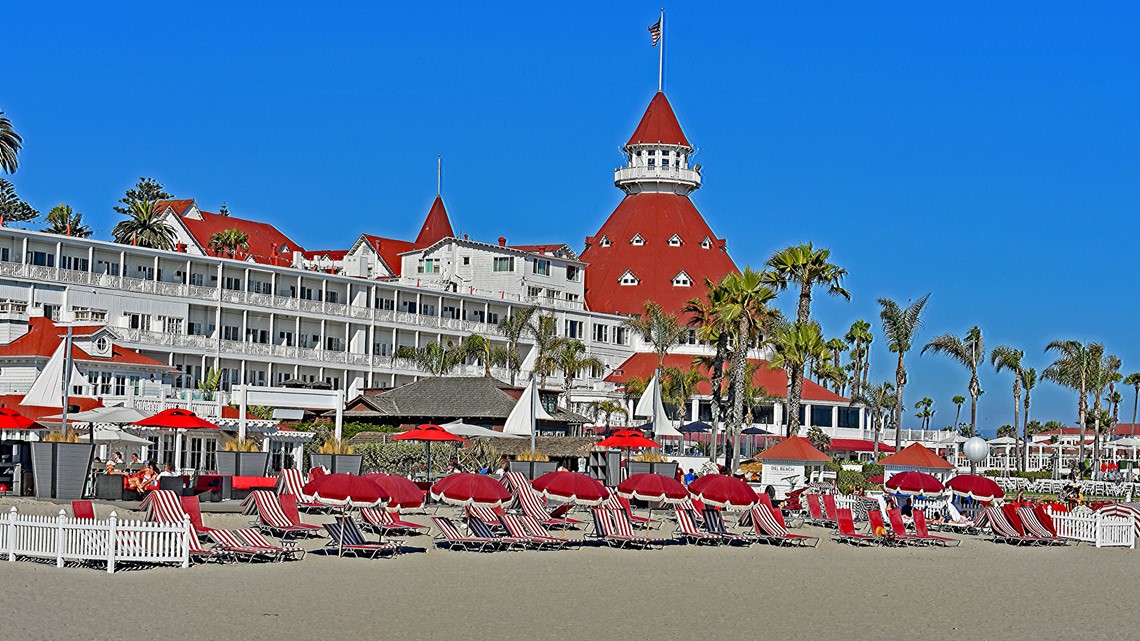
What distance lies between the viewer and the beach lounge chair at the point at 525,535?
24.9 meters

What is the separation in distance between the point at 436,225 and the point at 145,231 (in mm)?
27744

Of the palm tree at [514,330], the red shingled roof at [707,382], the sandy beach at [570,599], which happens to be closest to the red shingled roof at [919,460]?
the sandy beach at [570,599]

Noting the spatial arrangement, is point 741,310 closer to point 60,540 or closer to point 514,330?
point 514,330

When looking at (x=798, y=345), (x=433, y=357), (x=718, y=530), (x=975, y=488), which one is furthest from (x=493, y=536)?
(x=433, y=357)

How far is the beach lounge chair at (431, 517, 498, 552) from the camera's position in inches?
960

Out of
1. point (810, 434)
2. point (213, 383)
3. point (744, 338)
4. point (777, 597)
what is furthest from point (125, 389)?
point (777, 597)

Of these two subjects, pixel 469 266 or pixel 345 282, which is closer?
pixel 345 282

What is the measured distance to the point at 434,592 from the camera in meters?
18.3

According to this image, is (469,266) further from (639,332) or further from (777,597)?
(777,597)

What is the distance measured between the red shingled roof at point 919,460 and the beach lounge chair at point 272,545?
67.0 feet

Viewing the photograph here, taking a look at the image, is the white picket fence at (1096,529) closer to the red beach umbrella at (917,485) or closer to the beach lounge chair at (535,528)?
the red beach umbrella at (917,485)

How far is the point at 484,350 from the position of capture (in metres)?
79.9

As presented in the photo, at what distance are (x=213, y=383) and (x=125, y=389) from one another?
1065cm

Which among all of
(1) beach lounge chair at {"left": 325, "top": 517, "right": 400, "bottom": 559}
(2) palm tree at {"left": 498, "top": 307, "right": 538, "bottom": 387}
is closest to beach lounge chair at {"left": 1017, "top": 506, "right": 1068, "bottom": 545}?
(1) beach lounge chair at {"left": 325, "top": 517, "right": 400, "bottom": 559}
